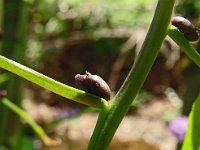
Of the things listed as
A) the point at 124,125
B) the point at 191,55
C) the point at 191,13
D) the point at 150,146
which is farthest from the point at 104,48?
the point at 191,55

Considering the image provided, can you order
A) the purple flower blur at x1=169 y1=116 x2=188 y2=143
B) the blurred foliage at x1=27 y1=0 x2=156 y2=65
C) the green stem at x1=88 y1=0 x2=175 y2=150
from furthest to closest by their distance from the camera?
the blurred foliage at x1=27 y1=0 x2=156 y2=65, the purple flower blur at x1=169 y1=116 x2=188 y2=143, the green stem at x1=88 y1=0 x2=175 y2=150

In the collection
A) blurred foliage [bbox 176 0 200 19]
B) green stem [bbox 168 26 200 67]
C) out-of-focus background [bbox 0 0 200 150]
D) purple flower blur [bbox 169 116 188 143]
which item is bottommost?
out-of-focus background [bbox 0 0 200 150]

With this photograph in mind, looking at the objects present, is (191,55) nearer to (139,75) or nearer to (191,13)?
(139,75)

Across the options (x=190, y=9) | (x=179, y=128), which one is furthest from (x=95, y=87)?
(x=190, y=9)

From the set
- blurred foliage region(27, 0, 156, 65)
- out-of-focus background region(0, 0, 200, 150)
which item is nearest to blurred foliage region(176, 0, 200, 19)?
out-of-focus background region(0, 0, 200, 150)

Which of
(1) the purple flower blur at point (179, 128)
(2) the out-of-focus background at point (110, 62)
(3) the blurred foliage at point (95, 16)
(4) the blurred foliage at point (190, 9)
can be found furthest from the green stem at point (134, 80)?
(4) the blurred foliage at point (190, 9)

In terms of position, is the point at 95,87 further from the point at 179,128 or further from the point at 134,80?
the point at 179,128

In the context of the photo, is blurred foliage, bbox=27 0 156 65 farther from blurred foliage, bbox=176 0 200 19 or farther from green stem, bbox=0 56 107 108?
green stem, bbox=0 56 107 108
